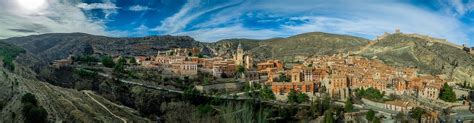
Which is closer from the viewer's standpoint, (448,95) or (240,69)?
(448,95)

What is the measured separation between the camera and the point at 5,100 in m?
15.6

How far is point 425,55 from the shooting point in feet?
146

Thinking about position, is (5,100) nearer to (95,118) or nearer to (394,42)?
(95,118)

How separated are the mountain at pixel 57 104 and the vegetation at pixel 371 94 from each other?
1243 cm

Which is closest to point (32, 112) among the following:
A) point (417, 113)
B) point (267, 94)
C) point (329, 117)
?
point (267, 94)

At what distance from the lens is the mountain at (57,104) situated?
49.2 feet

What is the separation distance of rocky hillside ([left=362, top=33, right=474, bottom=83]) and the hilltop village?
1212 centimetres

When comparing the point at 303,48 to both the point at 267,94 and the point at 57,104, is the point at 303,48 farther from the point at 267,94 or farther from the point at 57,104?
the point at 57,104

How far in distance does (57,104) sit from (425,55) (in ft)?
124

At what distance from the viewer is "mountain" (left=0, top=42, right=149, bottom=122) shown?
15.0 metres

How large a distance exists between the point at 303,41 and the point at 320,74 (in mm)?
37553

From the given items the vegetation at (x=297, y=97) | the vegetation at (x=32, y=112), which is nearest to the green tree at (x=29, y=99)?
the vegetation at (x=32, y=112)

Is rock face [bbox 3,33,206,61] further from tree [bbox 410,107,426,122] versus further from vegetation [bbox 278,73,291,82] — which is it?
tree [bbox 410,107,426,122]

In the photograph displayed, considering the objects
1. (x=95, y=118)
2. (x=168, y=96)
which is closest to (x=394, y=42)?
(x=168, y=96)
